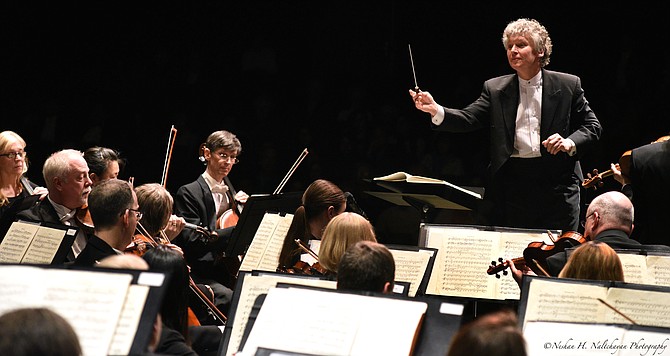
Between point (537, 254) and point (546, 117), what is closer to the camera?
point (537, 254)

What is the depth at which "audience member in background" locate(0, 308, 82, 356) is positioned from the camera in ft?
5.22

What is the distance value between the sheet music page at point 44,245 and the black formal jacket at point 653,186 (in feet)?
9.52

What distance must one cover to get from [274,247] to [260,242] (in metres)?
0.07

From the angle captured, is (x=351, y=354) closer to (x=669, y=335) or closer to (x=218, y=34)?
(x=669, y=335)

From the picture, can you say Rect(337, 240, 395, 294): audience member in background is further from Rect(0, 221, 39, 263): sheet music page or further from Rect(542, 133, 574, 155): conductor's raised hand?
Rect(542, 133, 574, 155): conductor's raised hand

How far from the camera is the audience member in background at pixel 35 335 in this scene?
1.59 m

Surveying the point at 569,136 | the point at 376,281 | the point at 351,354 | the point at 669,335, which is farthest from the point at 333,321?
the point at 569,136

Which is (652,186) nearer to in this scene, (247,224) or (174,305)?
(247,224)

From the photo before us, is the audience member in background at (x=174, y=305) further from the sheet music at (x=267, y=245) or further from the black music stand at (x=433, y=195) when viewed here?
the black music stand at (x=433, y=195)

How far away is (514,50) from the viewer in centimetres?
477

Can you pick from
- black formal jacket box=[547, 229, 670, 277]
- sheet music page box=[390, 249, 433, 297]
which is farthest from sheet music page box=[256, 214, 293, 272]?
black formal jacket box=[547, 229, 670, 277]

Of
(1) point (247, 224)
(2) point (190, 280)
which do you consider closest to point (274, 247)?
(1) point (247, 224)

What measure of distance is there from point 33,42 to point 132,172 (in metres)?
1.43

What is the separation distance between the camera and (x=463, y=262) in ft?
14.0
